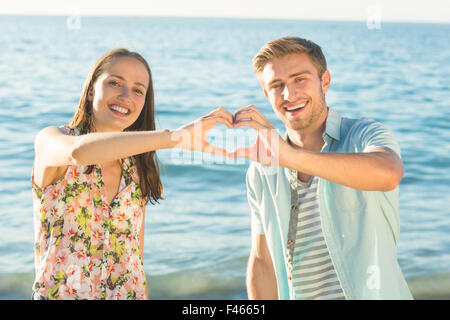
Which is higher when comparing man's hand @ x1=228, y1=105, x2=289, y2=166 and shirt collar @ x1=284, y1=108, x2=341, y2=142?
shirt collar @ x1=284, y1=108, x2=341, y2=142

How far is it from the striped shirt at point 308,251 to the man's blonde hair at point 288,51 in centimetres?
66

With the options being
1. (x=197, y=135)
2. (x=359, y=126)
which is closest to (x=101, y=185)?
(x=197, y=135)

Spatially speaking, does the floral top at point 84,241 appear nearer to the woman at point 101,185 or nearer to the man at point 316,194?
the woman at point 101,185

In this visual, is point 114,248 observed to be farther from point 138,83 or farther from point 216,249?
point 216,249

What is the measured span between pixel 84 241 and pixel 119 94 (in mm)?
772

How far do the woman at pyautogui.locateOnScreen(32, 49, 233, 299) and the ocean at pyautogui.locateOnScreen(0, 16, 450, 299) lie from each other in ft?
1.15

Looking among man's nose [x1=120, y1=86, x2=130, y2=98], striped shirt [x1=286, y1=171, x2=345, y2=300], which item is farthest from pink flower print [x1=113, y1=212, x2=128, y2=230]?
striped shirt [x1=286, y1=171, x2=345, y2=300]

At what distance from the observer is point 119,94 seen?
9.61 feet

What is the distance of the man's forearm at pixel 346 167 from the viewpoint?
92.2 inches

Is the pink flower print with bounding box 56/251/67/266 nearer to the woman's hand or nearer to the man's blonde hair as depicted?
the woman's hand

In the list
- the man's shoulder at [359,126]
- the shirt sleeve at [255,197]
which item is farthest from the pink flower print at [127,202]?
the man's shoulder at [359,126]

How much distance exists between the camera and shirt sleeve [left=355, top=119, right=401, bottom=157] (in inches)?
102

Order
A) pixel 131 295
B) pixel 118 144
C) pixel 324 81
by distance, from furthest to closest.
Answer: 1. pixel 324 81
2. pixel 131 295
3. pixel 118 144

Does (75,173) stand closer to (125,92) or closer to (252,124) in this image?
(125,92)
